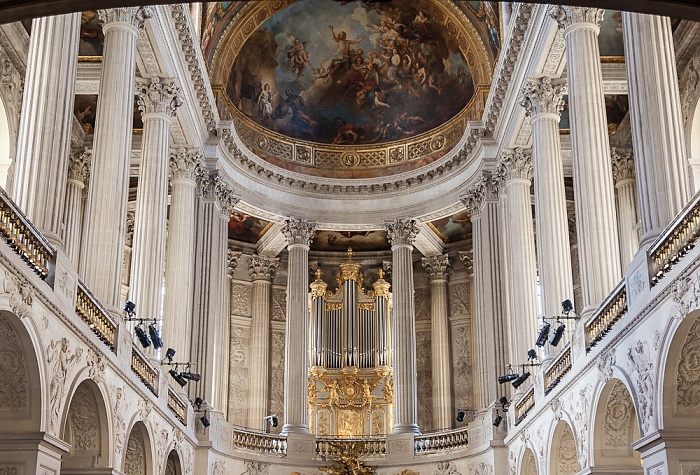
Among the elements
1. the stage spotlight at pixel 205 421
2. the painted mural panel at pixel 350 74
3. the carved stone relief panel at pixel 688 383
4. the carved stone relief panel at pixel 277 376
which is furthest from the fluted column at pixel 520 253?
the carved stone relief panel at pixel 688 383

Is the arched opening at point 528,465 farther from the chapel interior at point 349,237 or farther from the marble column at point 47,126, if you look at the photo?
the marble column at point 47,126

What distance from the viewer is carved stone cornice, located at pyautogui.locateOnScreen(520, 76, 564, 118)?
26906 millimetres

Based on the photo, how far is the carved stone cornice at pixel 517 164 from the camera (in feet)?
102

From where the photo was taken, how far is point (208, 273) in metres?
31.7

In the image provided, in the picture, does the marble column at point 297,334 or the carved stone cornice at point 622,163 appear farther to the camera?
the marble column at point 297,334

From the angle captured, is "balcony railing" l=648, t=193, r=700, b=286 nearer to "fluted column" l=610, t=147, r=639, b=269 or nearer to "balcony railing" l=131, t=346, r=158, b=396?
"balcony railing" l=131, t=346, r=158, b=396

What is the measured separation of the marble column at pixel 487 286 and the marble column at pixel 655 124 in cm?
1505

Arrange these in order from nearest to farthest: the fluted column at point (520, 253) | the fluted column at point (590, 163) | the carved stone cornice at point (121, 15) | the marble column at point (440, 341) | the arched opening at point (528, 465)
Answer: the fluted column at point (590, 163)
the carved stone cornice at point (121, 15)
the arched opening at point (528, 465)
the fluted column at point (520, 253)
the marble column at point (440, 341)

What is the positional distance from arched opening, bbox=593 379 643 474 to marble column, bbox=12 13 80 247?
35.0 ft

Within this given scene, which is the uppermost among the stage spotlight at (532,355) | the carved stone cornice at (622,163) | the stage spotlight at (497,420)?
the carved stone cornice at (622,163)

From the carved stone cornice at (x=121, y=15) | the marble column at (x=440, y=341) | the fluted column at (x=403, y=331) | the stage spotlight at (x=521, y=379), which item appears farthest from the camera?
the marble column at (x=440, y=341)

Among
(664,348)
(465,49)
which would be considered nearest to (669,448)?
(664,348)

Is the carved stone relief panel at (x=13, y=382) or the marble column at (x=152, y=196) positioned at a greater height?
the marble column at (x=152, y=196)

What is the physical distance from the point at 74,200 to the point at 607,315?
20.3m
